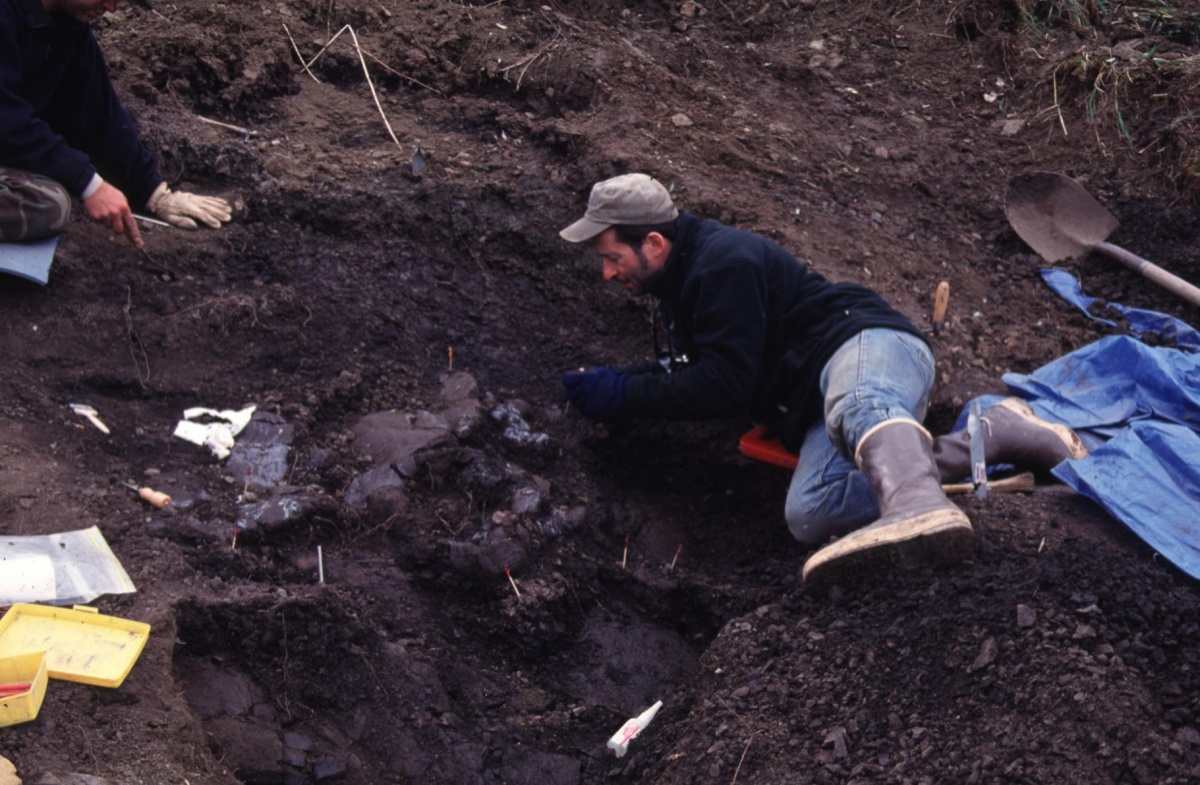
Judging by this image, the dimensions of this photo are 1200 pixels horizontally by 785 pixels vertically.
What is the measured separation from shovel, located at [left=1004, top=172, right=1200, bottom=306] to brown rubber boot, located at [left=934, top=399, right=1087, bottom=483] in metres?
1.61

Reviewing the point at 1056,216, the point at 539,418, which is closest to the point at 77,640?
the point at 539,418

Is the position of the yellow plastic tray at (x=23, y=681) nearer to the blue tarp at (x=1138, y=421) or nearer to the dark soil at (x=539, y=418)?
the dark soil at (x=539, y=418)

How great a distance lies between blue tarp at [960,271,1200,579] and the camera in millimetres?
3305

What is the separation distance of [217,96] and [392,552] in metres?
2.83

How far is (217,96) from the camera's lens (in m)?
5.14

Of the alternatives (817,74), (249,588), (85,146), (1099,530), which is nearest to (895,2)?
(817,74)

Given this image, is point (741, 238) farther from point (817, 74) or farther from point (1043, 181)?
point (817, 74)

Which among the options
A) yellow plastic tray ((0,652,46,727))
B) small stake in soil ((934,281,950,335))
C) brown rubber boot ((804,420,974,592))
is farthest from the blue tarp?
yellow plastic tray ((0,652,46,727))

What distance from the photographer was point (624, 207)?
3.50m

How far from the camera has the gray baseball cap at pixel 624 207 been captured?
351 centimetres

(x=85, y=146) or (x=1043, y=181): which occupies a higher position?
(x=85, y=146)

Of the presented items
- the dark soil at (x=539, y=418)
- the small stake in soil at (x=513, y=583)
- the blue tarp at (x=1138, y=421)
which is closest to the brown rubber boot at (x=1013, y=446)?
the blue tarp at (x=1138, y=421)

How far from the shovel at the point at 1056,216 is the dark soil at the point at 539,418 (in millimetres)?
105

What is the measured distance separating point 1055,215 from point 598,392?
9.05 feet
